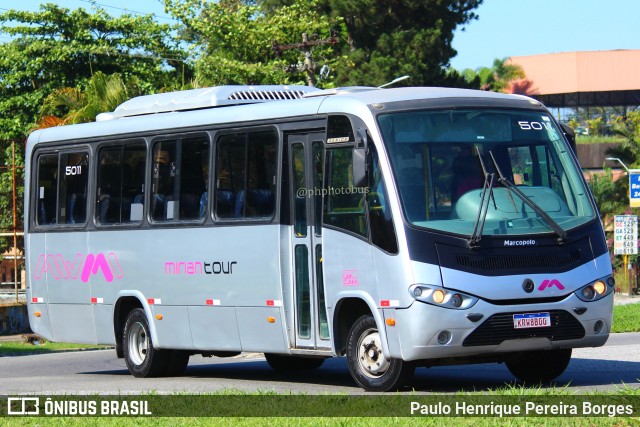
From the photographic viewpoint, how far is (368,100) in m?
13.7

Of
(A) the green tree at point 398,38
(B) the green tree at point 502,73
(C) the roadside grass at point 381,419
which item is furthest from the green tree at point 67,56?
(B) the green tree at point 502,73

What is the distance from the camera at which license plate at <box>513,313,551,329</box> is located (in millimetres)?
12781

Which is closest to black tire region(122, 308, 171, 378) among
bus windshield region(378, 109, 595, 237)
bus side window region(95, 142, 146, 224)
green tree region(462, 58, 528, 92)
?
bus side window region(95, 142, 146, 224)

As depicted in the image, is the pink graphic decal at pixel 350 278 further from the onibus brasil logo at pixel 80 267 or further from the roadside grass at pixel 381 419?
the onibus brasil logo at pixel 80 267

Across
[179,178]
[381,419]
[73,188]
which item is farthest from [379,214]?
[73,188]

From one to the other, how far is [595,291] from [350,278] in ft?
7.96

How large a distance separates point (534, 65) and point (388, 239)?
92357 millimetres

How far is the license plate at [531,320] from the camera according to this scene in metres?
12.8

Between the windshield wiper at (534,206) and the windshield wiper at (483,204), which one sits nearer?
the windshield wiper at (483,204)

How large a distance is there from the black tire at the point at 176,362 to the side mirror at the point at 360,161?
4.80m

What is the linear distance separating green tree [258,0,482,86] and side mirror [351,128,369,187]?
143 ft

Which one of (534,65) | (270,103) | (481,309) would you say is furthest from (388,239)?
(534,65)

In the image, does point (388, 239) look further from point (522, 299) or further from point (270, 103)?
point (270, 103)

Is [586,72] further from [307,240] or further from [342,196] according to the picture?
[342,196]
